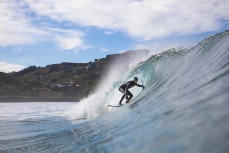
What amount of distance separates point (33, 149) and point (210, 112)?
20.9ft

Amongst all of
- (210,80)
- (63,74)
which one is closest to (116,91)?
(210,80)

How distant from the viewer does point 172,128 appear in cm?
554

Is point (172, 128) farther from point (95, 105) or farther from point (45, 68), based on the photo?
point (45, 68)

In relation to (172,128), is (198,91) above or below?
above

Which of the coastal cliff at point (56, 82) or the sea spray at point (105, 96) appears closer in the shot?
the sea spray at point (105, 96)

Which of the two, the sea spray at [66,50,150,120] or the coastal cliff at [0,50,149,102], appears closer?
the sea spray at [66,50,150,120]

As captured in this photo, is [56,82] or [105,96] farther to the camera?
[56,82]

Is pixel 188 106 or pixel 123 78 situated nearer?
pixel 188 106

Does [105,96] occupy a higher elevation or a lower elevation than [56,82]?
lower

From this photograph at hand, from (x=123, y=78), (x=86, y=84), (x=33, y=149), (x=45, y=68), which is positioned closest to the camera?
(x=33, y=149)

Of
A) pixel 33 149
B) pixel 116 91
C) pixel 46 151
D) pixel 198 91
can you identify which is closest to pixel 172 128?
pixel 198 91

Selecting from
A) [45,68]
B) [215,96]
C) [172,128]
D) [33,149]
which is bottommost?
[33,149]

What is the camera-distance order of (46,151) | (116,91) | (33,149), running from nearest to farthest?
(46,151), (33,149), (116,91)

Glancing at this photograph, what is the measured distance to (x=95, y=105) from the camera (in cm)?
2128
